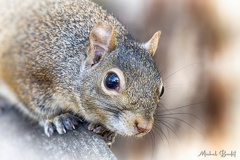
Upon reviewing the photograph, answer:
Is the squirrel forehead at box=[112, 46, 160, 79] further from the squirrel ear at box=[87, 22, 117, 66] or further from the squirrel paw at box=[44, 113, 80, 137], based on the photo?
the squirrel paw at box=[44, 113, 80, 137]

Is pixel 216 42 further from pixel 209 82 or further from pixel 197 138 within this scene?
pixel 197 138

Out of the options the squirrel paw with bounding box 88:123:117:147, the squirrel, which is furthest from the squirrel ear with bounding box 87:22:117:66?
the squirrel paw with bounding box 88:123:117:147

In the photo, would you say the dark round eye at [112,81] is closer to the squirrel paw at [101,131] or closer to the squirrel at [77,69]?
the squirrel at [77,69]

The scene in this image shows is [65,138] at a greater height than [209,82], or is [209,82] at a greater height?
[209,82]

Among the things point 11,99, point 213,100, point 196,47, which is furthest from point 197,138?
point 11,99

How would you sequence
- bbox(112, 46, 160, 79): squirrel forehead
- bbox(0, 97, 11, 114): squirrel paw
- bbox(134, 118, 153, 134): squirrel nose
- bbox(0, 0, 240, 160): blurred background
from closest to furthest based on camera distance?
bbox(134, 118, 153, 134): squirrel nose < bbox(112, 46, 160, 79): squirrel forehead < bbox(0, 97, 11, 114): squirrel paw < bbox(0, 0, 240, 160): blurred background

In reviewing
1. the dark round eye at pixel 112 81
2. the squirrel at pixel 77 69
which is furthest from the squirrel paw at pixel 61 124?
the dark round eye at pixel 112 81

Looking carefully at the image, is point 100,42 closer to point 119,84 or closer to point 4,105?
point 119,84
